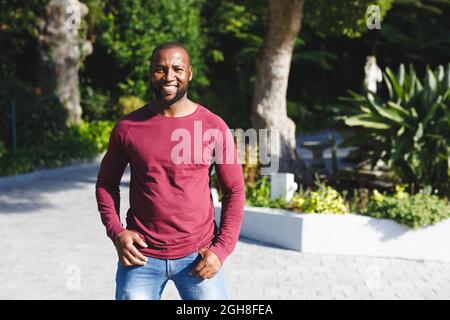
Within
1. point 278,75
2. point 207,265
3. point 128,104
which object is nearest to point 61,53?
point 128,104

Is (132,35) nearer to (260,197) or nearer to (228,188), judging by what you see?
(260,197)

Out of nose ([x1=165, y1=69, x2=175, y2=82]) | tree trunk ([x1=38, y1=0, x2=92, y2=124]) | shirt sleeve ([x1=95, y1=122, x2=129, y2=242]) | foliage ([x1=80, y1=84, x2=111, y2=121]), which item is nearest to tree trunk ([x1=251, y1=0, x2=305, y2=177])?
tree trunk ([x1=38, y1=0, x2=92, y2=124])

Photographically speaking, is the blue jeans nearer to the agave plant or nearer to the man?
the man

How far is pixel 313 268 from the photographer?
732cm

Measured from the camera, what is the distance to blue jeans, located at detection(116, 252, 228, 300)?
3.32 m

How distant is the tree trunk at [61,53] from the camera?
1698 centimetres

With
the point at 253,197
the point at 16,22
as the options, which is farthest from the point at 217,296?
the point at 16,22

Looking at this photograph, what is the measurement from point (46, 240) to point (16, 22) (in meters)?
11.8

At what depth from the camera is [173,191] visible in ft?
10.8

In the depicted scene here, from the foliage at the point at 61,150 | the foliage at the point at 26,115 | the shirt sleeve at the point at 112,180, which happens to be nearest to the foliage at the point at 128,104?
the foliage at the point at 61,150

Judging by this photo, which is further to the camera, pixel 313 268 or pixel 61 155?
pixel 61 155

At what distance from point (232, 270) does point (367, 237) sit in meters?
1.71

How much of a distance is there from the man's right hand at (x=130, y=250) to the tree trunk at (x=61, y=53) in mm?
14337
